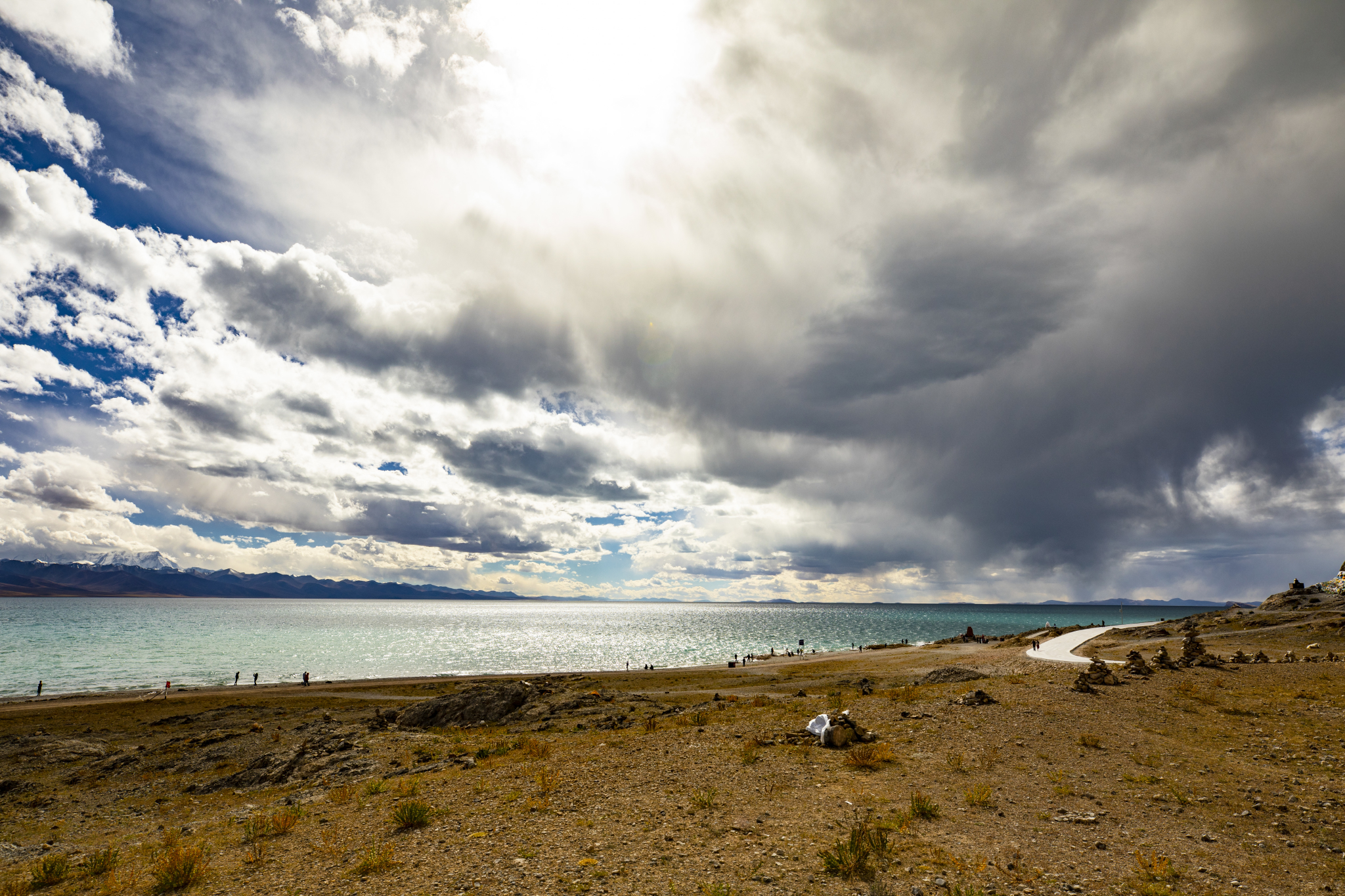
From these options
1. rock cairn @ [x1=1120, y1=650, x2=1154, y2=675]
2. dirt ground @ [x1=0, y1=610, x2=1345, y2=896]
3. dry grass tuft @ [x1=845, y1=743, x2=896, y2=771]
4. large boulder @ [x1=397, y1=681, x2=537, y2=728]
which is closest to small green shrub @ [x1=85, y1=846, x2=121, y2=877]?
dirt ground @ [x1=0, y1=610, x2=1345, y2=896]

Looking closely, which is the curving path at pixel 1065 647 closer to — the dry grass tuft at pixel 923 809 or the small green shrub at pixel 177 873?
the dry grass tuft at pixel 923 809

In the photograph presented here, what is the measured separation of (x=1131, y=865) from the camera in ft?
31.8

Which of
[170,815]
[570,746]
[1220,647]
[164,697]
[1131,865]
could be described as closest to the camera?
[1131,865]

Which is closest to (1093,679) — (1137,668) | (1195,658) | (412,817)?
(1137,668)

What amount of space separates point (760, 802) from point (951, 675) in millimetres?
32785

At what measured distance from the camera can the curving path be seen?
45.1 metres

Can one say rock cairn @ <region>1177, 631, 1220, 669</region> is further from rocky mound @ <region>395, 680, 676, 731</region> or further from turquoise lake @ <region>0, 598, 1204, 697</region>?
turquoise lake @ <region>0, 598, 1204, 697</region>

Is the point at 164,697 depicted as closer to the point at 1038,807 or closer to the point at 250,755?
the point at 250,755

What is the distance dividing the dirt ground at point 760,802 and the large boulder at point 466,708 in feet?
20.9

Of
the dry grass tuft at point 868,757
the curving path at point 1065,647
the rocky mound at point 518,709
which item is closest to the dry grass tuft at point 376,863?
the dry grass tuft at point 868,757

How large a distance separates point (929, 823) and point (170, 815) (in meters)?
27.2

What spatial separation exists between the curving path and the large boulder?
4147 centimetres

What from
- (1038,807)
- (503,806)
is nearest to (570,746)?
(503,806)

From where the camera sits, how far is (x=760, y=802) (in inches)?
526
